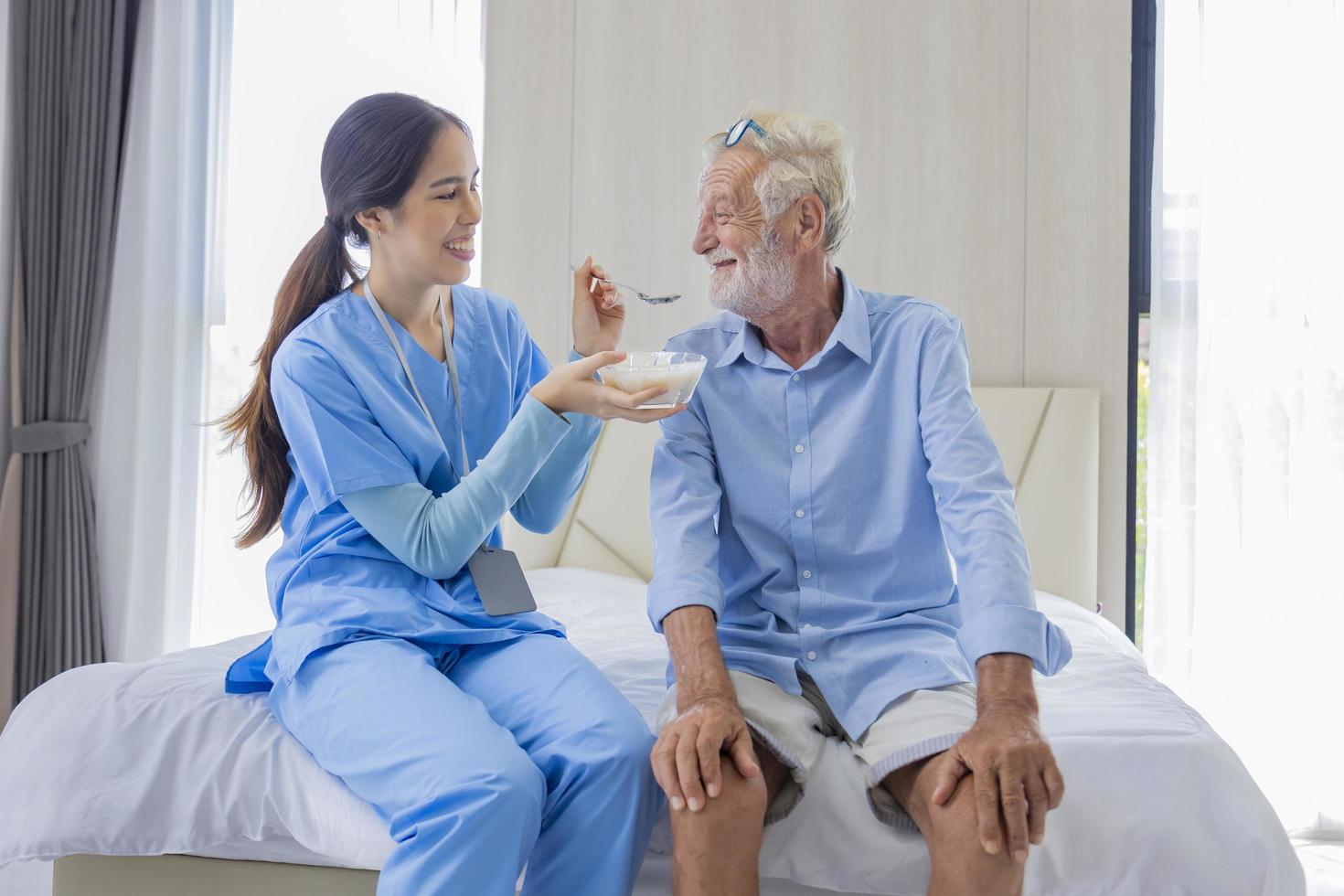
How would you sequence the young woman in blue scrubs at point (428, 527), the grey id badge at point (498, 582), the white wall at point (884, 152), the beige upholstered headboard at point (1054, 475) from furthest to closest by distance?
the white wall at point (884, 152) < the beige upholstered headboard at point (1054, 475) < the grey id badge at point (498, 582) < the young woman in blue scrubs at point (428, 527)

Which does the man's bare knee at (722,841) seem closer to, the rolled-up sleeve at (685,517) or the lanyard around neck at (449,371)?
the rolled-up sleeve at (685,517)

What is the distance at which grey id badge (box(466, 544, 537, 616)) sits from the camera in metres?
1.55

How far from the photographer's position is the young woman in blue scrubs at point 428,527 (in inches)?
50.0

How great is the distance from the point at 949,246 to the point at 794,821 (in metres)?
2.08

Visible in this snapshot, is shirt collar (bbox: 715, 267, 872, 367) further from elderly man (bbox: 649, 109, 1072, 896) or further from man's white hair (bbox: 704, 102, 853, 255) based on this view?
man's white hair (bbox: 704, 102, 853, 255)

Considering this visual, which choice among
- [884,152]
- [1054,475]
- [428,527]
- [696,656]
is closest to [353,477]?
[428,527]

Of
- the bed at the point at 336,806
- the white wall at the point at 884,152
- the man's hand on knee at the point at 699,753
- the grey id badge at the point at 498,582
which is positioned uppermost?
the white wall at the point at 884,152

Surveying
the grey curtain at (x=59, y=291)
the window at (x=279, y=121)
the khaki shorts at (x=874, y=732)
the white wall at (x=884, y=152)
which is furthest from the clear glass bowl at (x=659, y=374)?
the grey curtain at (x=59, y=291)

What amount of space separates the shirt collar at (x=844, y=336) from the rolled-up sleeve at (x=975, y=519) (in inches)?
3.5

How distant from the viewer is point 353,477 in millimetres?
1486

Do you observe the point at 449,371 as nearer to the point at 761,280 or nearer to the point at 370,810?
the point at 761,280

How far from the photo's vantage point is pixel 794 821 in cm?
134

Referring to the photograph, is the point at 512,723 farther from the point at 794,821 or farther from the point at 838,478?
the point at 838,478

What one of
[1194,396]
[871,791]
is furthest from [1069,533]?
[871,791]
